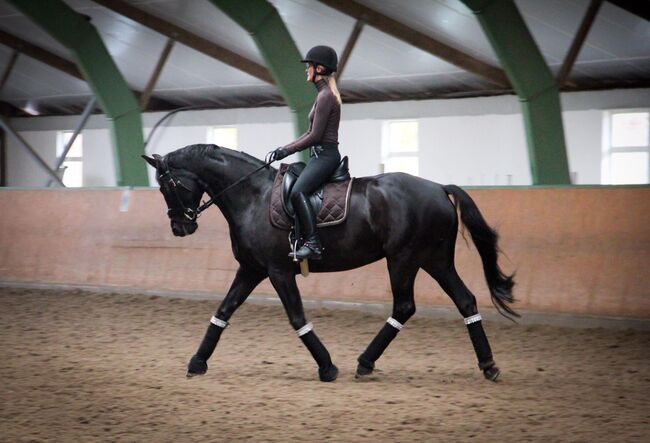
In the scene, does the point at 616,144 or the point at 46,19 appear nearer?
the point at 46,19

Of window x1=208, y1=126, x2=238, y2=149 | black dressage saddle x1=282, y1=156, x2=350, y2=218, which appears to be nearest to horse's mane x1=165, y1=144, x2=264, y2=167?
black dressage saddle x1=282, y1=156, x2=350, y2=218

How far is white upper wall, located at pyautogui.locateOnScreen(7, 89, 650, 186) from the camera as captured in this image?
1766 cm

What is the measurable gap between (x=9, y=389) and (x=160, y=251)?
549 cm

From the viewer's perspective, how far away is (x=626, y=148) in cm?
1744

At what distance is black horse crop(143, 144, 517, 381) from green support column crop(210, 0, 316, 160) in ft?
17.0

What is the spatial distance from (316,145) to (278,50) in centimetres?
580

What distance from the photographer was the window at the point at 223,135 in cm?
2284

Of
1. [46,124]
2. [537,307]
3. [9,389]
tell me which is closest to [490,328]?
[537,307]

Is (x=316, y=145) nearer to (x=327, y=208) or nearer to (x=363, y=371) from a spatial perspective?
(x=327, y=208)

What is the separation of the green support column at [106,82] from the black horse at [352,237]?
269 inches

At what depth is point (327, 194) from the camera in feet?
22.4

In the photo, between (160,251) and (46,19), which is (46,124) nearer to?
(46,19)

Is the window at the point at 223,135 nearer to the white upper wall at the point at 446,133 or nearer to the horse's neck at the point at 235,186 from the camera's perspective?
the white upper wall at the point at 446,133

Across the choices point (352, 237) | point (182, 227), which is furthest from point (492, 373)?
point (182, 227)
